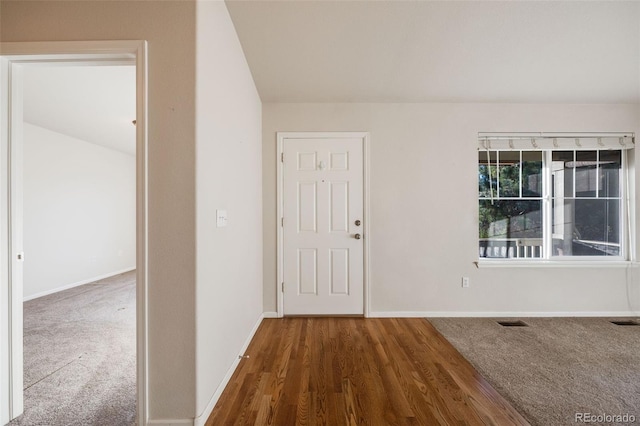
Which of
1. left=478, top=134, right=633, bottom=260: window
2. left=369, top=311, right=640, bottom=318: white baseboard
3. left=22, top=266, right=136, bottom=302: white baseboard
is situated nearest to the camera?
left=369, top=311, right=640, bottom=318: white baseboard

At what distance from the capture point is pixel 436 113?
2943mm

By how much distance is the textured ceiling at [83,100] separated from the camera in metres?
2.38

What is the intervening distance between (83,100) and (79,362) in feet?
9.10

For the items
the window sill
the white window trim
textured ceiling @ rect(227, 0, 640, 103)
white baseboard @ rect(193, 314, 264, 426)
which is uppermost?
textured ceiling @ rect(227, 0, 640, 103)

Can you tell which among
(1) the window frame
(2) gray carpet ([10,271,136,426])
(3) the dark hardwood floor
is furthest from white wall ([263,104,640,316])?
(2) gray carpet ([10,271,136,426])

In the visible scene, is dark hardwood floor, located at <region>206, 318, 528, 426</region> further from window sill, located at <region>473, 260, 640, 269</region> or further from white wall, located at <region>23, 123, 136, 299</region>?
white wall, located at <region>23, 123, 136, 299</region>

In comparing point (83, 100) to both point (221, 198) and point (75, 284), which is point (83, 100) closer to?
point (221, 198)

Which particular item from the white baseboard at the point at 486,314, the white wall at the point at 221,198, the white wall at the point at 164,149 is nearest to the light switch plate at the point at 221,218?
the white wall at the point at 221,198

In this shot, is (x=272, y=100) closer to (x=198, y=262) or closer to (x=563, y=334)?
(x=198, y=262)

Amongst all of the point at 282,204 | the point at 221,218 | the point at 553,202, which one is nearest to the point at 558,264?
the point at 553,202

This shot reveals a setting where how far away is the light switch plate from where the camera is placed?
5.23 ft

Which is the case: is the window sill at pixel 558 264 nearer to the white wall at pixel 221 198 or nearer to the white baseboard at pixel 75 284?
the white wall at pixel 221 198

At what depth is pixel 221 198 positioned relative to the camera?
65.6 inches
